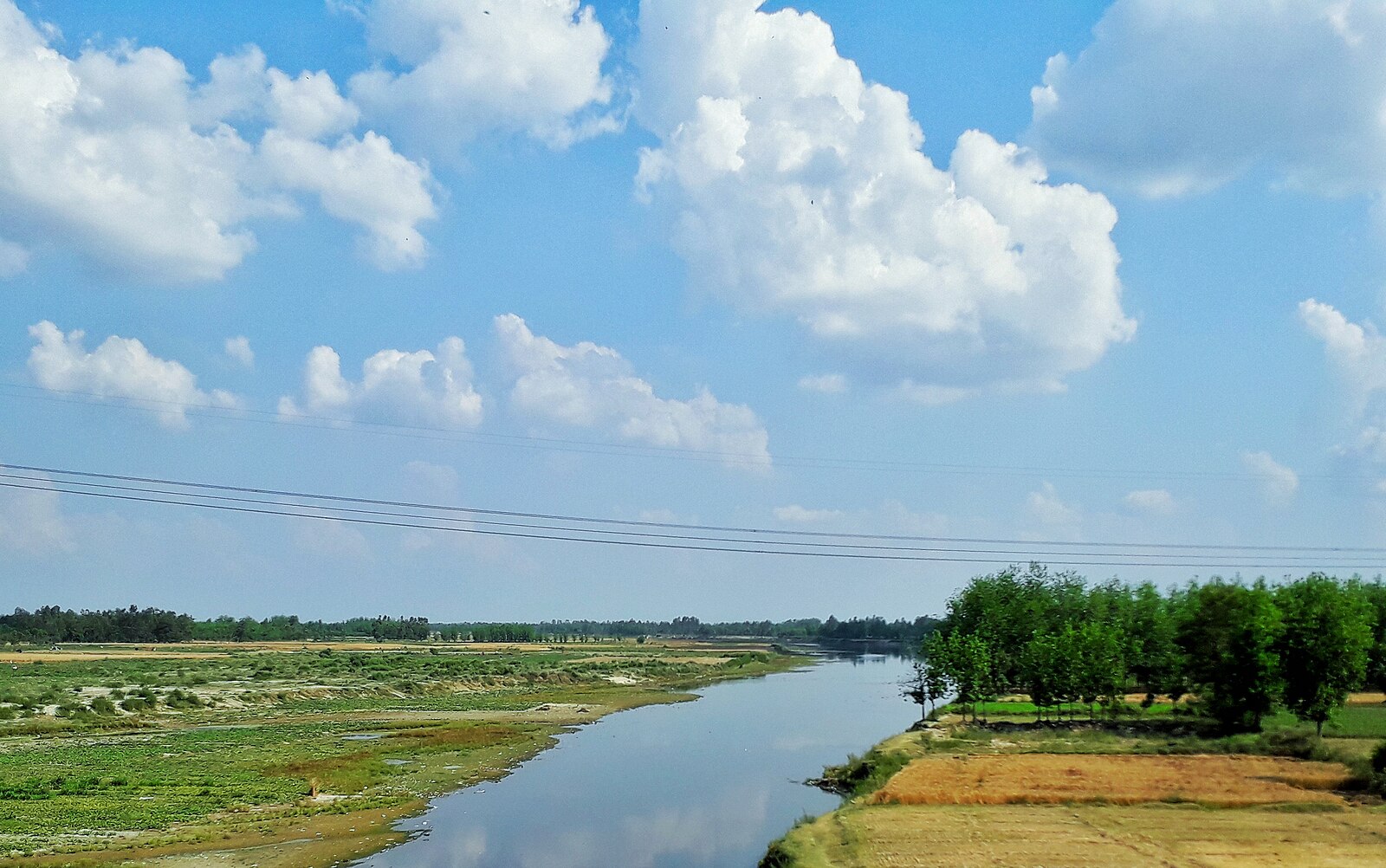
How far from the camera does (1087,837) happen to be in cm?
2964

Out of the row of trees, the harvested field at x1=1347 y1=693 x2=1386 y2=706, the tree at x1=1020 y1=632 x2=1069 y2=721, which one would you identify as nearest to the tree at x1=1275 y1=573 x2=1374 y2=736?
the row of trees

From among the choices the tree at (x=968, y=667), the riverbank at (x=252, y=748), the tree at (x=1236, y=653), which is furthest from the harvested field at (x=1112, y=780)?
the riverbank at (x=252, y=748)

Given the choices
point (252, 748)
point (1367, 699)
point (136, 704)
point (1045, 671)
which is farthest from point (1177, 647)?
point (136, 704)

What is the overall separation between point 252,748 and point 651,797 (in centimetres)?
2497

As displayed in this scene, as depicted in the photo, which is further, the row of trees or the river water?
the row of trees

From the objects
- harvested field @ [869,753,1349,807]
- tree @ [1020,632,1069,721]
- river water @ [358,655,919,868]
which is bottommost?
river water @ [358,655,919,868]

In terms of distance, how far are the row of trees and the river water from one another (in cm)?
996

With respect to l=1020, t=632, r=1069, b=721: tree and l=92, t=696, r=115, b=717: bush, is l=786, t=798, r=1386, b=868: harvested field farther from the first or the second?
l=92, t=696, r=115, b=717: bush

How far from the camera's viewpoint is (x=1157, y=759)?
46875 millimetres

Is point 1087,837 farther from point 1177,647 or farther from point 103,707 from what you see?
point 103,707

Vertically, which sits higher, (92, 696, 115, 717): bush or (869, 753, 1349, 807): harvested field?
(869, 753, 1349, 807): harvested field

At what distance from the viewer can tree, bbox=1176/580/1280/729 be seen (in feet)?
184

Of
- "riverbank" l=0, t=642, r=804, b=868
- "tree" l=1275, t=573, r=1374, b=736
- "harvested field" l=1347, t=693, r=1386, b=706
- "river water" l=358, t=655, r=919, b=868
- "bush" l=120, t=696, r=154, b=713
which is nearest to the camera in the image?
"riverbank" l=0, t=642, r=804, b=868

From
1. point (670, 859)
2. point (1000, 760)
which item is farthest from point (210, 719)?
point (1000, 760)
